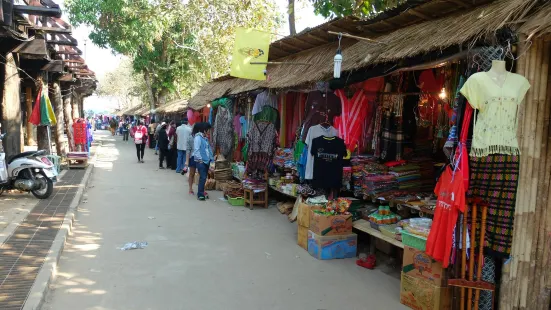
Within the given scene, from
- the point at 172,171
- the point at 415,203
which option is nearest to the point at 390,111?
the point at 415,203

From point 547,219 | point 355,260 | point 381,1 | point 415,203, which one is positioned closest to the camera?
point 547,219

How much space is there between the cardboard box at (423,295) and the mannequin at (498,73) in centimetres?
219

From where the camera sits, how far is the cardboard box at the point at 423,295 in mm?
4194

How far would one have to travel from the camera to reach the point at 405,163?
6.52 meters

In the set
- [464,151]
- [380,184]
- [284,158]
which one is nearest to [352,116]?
[380,184]

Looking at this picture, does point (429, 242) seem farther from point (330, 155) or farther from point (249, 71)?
point (249, 71)

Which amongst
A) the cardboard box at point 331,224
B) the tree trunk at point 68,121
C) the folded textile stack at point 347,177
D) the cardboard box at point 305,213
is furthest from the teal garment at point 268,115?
the tree trunk at point 68,121

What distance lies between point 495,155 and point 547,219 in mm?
766

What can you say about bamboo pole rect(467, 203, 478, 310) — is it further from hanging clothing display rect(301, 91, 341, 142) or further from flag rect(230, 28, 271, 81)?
flag rect(230, 28, 271, 81)

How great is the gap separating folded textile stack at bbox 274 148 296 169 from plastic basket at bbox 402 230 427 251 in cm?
403

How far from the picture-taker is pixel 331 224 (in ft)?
19.4

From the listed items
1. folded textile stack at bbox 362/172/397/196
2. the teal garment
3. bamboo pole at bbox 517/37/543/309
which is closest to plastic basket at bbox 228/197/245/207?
the teal garment

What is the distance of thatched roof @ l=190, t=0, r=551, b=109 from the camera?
12.0 ft

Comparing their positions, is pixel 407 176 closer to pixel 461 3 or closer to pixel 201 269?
pixel 461 3
